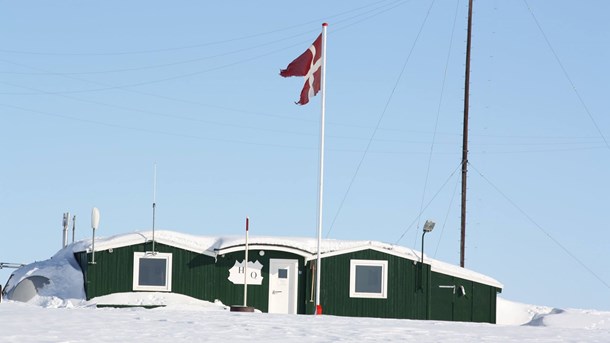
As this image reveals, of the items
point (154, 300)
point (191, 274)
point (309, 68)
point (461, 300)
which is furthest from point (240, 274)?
point (309, 68)

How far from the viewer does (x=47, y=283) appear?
120 feet

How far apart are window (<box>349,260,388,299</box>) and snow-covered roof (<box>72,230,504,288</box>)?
532mm

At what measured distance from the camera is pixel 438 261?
1538 inches

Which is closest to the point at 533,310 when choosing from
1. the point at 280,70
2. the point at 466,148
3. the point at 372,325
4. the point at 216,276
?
the point at 466,148

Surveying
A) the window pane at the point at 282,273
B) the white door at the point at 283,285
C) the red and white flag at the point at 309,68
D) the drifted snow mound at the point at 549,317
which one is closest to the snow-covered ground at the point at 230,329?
the red and white flag at the point at 309,68

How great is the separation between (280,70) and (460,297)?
458 inches

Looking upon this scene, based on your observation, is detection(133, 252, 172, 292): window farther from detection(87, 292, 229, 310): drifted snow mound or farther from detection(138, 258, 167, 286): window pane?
detection(87, 292, 229, 310): drifted snow mound

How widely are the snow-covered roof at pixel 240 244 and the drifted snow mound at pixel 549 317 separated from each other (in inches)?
155

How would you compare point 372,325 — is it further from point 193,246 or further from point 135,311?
point 193,246

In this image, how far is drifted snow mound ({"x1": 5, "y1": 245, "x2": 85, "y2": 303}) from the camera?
3602cm

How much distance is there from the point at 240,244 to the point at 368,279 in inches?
184

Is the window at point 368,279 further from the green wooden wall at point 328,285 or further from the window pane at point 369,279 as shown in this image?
the green wooden wall at point 328,285

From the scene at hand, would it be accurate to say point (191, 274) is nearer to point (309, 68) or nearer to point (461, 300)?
point (309, 68)

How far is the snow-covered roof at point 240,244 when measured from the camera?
36.3 meters
